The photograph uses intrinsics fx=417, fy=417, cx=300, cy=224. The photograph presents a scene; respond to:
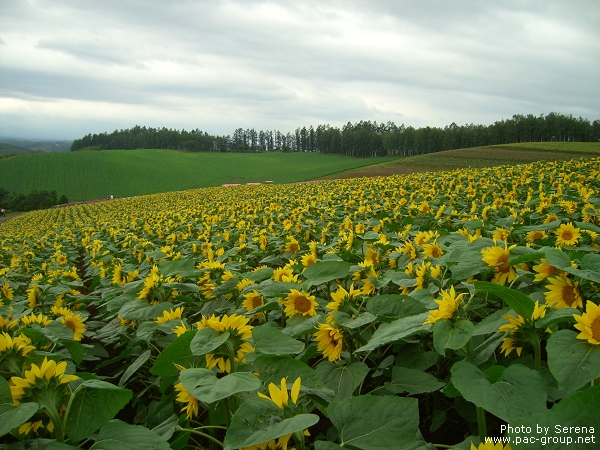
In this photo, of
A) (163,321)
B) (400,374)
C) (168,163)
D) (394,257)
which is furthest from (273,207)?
(168,163)

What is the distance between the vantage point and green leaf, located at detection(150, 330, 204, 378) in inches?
67.7

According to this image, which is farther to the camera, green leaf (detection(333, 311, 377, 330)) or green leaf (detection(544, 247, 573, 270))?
green leaf (detection(333, 311, 377, 330))

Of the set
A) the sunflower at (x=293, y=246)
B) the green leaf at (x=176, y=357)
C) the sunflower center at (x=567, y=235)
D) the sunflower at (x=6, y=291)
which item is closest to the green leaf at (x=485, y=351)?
the green leaf at (x=176, y=357)

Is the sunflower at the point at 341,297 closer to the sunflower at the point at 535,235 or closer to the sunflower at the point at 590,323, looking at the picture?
the sunflower at the point at 590,323

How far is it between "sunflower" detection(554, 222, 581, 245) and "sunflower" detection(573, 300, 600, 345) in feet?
5.90

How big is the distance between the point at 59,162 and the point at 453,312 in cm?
8718

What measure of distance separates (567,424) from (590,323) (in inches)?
19.2

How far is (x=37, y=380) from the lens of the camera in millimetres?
1525

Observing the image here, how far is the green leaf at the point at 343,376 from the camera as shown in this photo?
1.74m

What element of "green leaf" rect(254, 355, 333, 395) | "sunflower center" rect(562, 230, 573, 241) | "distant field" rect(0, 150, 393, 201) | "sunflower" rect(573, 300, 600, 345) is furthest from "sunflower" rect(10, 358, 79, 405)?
"distant field" rect(0, 150, 393, 201)

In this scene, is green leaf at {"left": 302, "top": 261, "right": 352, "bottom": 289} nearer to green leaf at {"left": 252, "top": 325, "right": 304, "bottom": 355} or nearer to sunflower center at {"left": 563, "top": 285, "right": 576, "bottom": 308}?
green leaf at {"left": 252, "top": 325, "right": 304, "bottom": 355}

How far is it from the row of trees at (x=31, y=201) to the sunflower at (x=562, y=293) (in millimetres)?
58730

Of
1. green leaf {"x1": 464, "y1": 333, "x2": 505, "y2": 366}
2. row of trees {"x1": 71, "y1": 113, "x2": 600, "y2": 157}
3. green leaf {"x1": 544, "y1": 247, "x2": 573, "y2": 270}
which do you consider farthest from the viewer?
row of trees {"x1": 71, "y1": 113, "x2": 600, "y2": 157}

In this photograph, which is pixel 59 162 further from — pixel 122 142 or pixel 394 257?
pixel 394 257
